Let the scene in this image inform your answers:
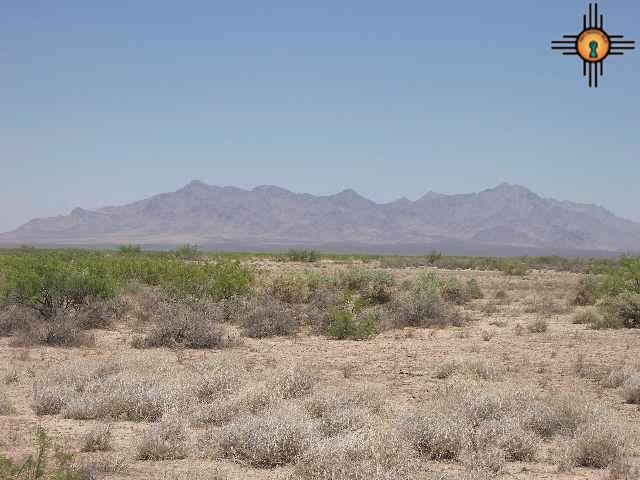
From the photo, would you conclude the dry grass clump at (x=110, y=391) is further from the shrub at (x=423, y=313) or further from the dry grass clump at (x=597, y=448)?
the shrub at (x=423, y=313)

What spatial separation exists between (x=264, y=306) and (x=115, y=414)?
9846 mm

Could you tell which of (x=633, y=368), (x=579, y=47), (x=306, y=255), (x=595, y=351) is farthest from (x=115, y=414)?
(x=306, y=255)

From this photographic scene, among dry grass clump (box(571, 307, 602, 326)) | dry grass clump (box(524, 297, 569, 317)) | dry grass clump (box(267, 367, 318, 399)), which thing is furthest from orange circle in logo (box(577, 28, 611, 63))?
dry grass clump (box(524, 297, 569, 317))

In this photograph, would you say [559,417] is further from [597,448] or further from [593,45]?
[593,45]

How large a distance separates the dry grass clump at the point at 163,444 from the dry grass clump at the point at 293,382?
2120 millimetres

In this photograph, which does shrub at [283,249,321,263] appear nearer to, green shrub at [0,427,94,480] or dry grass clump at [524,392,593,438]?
dry grass clump at [524,392,593,438]

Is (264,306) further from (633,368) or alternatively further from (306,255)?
(306,255)

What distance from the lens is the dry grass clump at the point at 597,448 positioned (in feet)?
26.3

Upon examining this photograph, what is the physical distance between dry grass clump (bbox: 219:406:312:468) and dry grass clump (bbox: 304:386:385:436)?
0.48 metres

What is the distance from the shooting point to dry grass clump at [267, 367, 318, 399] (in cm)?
1074

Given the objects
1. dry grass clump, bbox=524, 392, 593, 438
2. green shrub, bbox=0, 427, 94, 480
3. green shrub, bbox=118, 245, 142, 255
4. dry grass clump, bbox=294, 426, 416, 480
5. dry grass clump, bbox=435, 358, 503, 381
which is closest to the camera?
green shrub, bbox=0, 427, 94, 480

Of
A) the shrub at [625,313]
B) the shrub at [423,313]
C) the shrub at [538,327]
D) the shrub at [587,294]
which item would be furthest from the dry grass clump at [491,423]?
the shrub at [587,294]

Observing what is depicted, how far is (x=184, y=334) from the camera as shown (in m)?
16.2

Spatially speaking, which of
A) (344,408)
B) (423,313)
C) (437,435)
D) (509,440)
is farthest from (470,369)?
(423,313)
